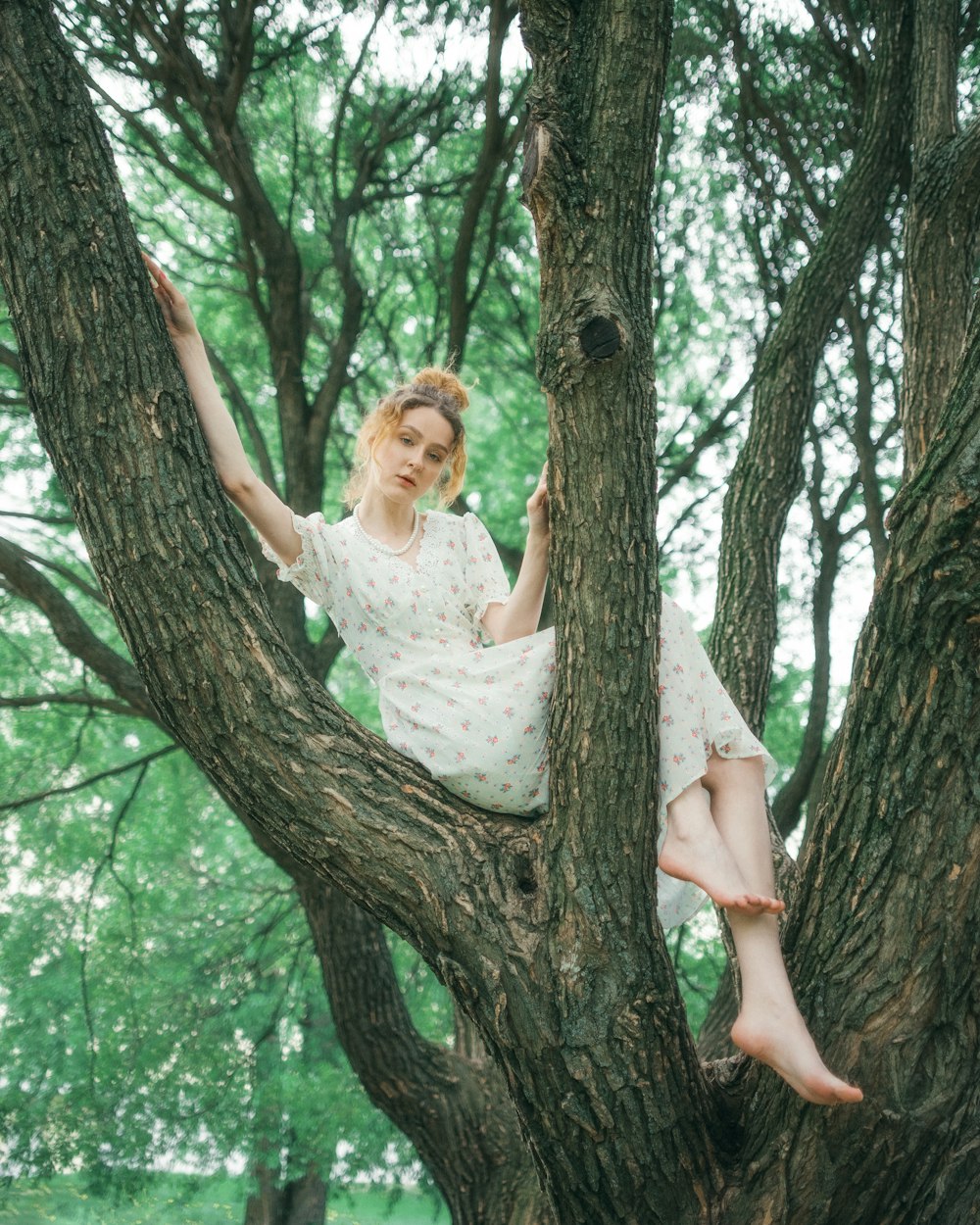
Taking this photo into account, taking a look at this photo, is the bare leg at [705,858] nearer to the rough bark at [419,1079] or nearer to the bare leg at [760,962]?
the bare leg at [760,962]

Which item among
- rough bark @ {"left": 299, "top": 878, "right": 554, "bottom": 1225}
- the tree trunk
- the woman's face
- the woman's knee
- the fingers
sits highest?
the fingers

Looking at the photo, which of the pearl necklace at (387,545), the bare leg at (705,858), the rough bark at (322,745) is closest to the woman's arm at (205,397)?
the rough bark at (322,745)

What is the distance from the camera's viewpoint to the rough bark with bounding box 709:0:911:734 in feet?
11.3

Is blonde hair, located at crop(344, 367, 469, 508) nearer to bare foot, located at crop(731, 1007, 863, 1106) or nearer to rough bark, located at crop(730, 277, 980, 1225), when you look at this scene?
rough bark, located at crop(730, 277, 980, 1225)

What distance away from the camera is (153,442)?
1.96m

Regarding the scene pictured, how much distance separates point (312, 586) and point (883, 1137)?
1.51 meters

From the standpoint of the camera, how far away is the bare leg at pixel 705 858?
1911 millimetres

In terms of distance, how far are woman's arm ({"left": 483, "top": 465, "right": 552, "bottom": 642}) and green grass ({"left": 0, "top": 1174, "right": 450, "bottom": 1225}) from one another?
15.0ft

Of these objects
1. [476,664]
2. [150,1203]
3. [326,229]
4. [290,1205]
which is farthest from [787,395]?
[290,1205]

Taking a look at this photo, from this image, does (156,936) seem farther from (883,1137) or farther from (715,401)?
(883,1137)

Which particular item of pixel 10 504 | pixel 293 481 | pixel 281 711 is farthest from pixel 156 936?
pixel 281 711

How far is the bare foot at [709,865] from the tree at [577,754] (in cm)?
6

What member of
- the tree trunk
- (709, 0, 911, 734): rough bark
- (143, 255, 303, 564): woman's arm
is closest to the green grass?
the tree trunk

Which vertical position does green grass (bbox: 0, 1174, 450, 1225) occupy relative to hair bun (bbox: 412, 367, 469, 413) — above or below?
below
